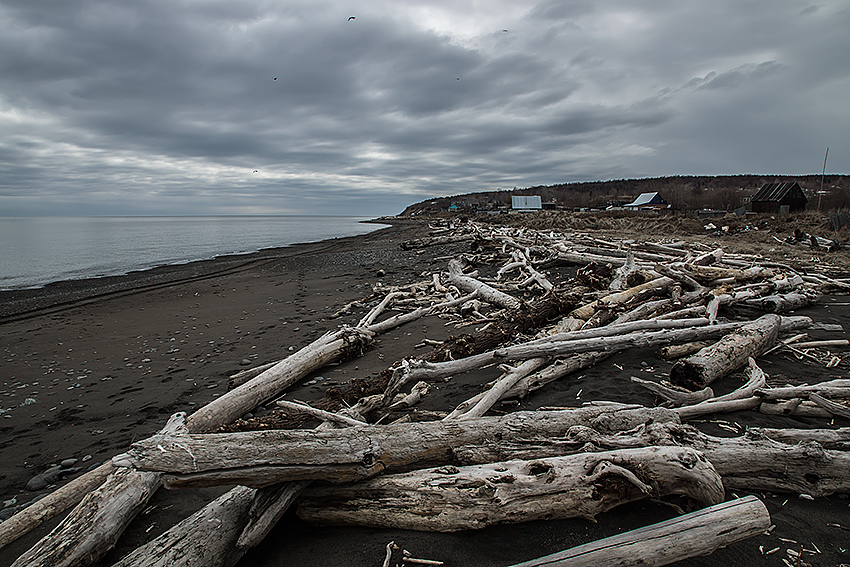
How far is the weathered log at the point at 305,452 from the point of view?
2242 mm

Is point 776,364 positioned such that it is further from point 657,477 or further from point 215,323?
point 215,323

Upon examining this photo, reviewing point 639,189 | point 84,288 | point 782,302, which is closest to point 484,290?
point 782,302

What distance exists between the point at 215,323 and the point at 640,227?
25.6 m

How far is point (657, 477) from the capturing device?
233cm

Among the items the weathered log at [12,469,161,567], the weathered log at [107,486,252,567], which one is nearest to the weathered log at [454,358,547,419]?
the weathered log at [107,486,252,567]

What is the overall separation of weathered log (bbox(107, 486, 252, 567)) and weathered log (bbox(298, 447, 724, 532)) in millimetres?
658

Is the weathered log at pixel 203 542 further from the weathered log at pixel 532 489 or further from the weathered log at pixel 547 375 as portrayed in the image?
the weathered log at pixel 547 375

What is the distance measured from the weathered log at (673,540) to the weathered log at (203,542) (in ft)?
5.29

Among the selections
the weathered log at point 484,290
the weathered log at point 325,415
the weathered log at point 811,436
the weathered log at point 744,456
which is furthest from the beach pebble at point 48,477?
the weathered log at point 484,290

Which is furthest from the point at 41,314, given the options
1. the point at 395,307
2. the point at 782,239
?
the point at 782,239

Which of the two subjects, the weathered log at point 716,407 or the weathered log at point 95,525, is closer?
the weathered log at point 95,525

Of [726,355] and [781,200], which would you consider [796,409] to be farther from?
[781,200]

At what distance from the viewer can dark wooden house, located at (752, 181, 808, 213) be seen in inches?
1328

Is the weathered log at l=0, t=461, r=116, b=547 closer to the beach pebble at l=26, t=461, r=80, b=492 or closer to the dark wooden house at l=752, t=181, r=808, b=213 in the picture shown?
the beach pebble at l=26, t=461, r=80, b=492
